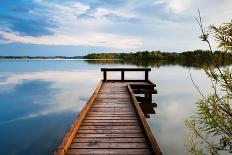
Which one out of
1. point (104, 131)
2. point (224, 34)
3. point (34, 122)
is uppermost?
point (224, 34)

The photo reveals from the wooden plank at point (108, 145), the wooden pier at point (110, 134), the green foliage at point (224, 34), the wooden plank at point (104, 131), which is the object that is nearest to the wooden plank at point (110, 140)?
the wooden pier at point (110, 134)

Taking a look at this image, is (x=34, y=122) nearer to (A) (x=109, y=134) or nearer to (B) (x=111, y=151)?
(A) (x=109, y=134)

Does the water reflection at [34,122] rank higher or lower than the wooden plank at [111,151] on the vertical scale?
lower

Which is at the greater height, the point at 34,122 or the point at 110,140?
the point at 110,140

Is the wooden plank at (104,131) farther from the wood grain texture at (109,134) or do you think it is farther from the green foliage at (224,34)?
the green foliage at (224,34)

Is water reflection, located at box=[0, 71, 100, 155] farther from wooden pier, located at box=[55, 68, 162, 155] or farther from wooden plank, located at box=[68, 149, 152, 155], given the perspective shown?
wooden plank, located at box=[68, 149, 152, 155]

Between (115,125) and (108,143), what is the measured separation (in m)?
1.43

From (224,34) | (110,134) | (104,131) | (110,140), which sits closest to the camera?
(224,34)

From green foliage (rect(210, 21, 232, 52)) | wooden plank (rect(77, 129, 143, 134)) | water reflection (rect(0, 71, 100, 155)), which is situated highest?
green foliage (rect(210, 21, 232, 52))

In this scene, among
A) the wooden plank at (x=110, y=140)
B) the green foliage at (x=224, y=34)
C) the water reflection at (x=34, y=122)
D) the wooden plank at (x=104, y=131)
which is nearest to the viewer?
the green foliage at (x=224, y=34)

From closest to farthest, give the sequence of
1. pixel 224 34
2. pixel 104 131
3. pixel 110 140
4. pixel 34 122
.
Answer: pixel 224 34 < pixel 110 140 < pixel 104 131 < pixel 34 122

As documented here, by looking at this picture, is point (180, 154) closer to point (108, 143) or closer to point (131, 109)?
point (131, 109)

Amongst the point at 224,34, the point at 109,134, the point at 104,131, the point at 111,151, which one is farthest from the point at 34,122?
the point at 224,34

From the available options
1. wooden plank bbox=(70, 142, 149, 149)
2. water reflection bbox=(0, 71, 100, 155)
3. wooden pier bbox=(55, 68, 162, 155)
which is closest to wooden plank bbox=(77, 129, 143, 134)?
wooden pier bbox=(55, 68, 162, 155)
